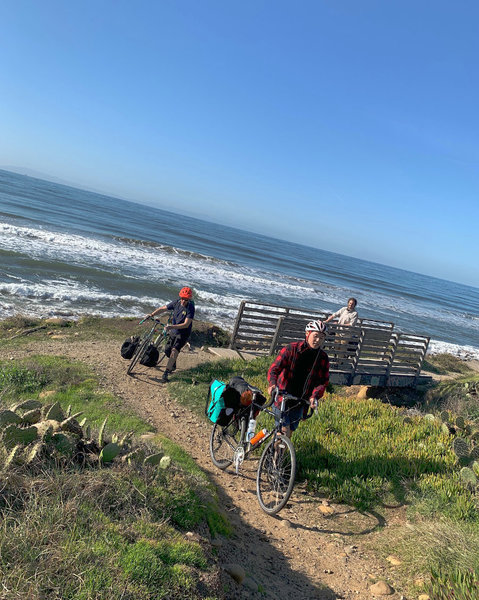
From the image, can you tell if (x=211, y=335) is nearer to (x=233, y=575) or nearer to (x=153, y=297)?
(x=153, y=297)

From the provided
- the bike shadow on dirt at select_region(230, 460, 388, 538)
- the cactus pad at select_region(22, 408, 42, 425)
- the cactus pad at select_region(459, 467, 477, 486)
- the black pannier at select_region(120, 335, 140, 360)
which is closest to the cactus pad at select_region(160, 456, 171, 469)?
the cactus pad at select_region(22, 408, 42, 425)

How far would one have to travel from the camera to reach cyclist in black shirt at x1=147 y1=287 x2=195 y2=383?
8328 mm

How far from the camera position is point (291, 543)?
420 centimetres

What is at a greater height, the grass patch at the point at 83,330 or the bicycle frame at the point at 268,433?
the bicycle frame at the point at 268,433

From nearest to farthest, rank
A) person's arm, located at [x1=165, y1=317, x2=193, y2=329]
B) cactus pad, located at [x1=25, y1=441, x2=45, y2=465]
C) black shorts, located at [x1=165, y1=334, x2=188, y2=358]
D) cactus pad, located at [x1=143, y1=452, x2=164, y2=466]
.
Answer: cactus pad, located at [x1=25, y1=441, x2=45, y2=465], cactus pad, located at [x1=143, y1=452, x2=164, y2=466], person's arm, located at [x1=165, y1=317, x2=193, y2=329], black shorts, located at [x1=165, y1=334, x2=188, y2=358]

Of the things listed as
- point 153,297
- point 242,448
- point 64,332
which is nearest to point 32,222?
point 153,297

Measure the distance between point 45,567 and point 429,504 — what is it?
164 inches

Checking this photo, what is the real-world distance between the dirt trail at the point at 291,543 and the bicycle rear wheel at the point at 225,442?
0.44ft

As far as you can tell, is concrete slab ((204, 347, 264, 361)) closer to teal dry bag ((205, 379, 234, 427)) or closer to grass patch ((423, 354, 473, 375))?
teal dry bag ((205, 379, 234, 427))

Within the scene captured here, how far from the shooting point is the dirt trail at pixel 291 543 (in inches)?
136

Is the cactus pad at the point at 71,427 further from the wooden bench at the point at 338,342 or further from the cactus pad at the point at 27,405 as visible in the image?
the wooden bench at the point at 338,342

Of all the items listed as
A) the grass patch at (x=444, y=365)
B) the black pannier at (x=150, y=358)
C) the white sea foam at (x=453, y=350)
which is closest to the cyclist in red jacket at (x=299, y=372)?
the black pannier at (x=150, y=358)

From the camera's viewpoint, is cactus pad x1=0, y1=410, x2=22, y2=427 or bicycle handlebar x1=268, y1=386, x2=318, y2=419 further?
bicycle handlebar x1=268, y1=386, x2=318, y2=419

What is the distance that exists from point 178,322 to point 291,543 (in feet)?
16.5
